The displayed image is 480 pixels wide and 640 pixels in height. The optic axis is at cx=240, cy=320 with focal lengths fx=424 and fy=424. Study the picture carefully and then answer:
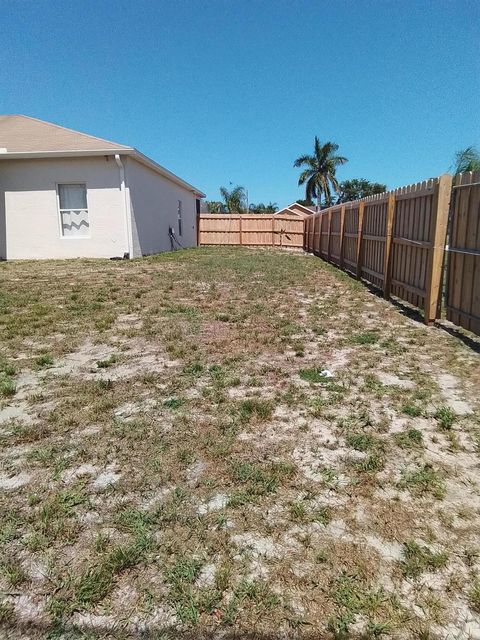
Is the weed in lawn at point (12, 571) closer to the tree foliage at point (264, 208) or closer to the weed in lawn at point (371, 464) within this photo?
the weed in lawn at point (371, 464)

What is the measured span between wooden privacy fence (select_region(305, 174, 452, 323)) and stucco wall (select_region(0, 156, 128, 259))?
6.56m

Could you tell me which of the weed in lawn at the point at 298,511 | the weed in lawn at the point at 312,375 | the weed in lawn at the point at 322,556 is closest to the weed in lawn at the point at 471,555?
the weed in lawn at the point at 322,556

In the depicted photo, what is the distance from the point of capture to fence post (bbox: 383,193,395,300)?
7059 millimetres

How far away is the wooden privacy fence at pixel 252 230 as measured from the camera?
72.4 feet

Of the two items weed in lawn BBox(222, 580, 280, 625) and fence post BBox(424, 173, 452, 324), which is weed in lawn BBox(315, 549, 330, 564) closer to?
weed in lawn BBox(222, 580, 280, 625)

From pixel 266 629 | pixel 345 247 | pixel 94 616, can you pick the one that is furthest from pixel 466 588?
pixel 345 247

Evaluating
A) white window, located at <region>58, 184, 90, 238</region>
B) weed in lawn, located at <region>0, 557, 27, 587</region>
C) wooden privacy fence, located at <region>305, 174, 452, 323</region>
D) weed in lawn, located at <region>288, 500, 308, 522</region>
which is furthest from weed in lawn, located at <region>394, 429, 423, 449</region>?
white window, located at <region>58, 184, 90, 238</region>

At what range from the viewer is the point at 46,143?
40.6 ft

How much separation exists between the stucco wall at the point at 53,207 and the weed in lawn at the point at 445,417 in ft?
36.3

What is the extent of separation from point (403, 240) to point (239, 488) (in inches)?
214

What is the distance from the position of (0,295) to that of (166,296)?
2.71 m

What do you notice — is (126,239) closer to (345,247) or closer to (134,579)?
(345,247)

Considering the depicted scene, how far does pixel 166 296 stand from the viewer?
7.16 meters

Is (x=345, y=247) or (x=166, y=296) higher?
(x=345, y=247)
